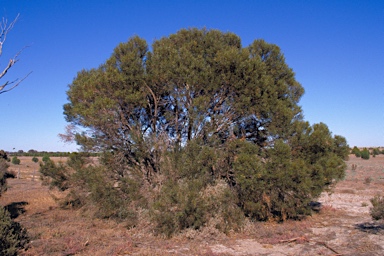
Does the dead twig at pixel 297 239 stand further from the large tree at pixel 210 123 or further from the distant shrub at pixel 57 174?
the distant shrub at pixel 57 174

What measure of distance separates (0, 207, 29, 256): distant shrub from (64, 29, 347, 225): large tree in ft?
14.0

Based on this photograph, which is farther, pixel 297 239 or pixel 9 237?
pixel 297 239

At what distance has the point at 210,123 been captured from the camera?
11.1 m

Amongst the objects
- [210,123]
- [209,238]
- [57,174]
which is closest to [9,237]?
[209,238]

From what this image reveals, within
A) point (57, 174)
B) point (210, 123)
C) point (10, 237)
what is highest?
point (210, 123)

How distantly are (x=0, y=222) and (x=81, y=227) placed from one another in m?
4.12

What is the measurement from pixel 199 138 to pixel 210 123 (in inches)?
32.8

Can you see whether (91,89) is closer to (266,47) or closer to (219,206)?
(219,206)

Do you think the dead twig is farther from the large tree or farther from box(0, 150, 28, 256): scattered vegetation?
box(0, 150, 28, 256): scattered vegetation

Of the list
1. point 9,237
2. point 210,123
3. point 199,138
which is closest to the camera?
point 9,237

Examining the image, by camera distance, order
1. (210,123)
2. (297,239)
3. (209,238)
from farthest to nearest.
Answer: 1. (210,123)
2. (209,238)
3. (297,239)

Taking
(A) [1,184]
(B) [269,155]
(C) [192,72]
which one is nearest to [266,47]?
(C) [192,72]

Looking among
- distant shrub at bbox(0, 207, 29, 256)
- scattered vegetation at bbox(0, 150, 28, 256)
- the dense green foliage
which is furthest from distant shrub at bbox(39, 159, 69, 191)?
distant shrub at bbox(0, 207, 29, 256)

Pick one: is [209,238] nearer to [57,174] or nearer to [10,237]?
[10,237]
